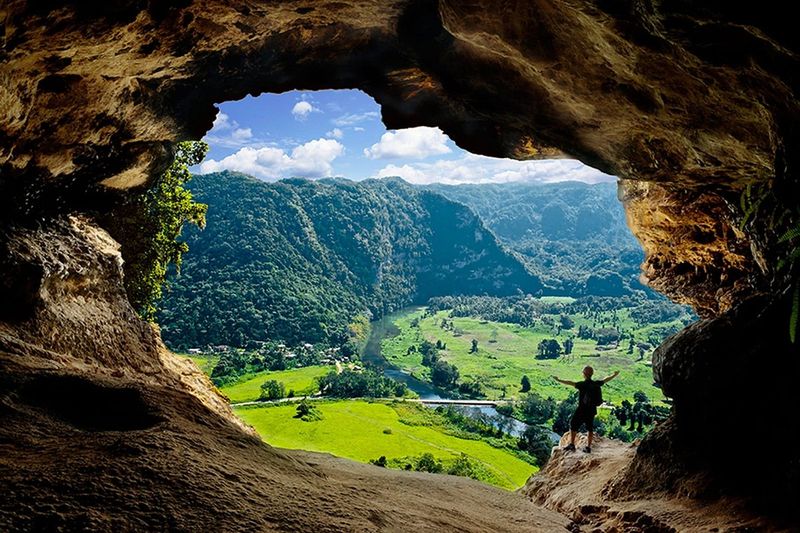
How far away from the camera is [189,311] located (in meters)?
142

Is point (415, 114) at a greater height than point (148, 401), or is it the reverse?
point (415, 114)

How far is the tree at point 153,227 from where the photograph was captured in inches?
872

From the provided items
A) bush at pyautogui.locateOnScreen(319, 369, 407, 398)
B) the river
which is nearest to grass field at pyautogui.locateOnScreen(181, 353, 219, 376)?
bush at pyautogui.locateOnScreen(319, 369, 407, 398)

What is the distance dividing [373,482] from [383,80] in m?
13.1

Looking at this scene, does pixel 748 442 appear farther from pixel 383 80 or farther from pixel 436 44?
pixel 383 80

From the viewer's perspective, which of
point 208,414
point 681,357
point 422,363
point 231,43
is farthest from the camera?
point 422,363

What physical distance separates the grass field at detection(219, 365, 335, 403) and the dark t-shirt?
80.6m

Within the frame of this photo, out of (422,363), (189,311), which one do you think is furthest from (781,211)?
(189,311)

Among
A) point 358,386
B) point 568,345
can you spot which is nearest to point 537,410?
point 358,386

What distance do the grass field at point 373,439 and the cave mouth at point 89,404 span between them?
180ft

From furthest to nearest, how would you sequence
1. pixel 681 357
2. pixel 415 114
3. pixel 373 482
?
pixel 415 114 → pixel 681 357 → pixel 373 482

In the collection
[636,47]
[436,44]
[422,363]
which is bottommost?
[422,363]

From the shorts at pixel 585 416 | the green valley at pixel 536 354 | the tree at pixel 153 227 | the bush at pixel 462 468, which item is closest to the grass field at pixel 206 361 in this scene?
the green valley at pixel 536 354

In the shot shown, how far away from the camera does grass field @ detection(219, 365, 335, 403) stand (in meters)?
90.3
